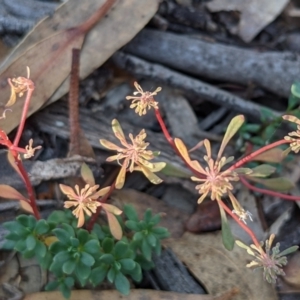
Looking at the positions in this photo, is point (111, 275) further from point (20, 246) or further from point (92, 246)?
point (20, 246)

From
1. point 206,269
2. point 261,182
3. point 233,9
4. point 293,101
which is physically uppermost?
point 233,9

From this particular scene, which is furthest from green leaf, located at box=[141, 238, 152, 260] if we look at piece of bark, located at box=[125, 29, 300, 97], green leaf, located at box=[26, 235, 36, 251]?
piece of bark, located at box=[125, 29, 300, 97]

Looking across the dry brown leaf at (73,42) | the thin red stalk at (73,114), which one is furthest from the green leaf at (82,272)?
the dry brown leaf at (73,42)

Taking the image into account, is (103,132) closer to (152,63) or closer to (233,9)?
(152,63)

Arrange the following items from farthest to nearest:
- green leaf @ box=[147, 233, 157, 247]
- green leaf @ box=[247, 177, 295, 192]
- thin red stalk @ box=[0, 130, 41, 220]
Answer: green leaf @ box=[247, 177, 295, 192], green leaf @ box=[147, 233, 157, 247], thin red stalk @ box=[0, 130, 41, 220]

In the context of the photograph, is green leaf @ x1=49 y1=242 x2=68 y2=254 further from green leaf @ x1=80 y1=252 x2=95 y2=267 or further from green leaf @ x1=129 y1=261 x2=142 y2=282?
green leaf @ x1=129 y1=261 x2=142 y2=282

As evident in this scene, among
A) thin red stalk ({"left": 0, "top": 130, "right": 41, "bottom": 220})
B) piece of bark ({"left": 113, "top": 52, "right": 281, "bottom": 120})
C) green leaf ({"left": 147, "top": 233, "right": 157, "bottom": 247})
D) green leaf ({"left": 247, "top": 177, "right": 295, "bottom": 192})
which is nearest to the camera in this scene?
thin red stalk ({"left": 0, "top": 130, "right": 41, "bottom": 220})

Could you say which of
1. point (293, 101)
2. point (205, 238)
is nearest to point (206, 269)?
point (205, 238)
